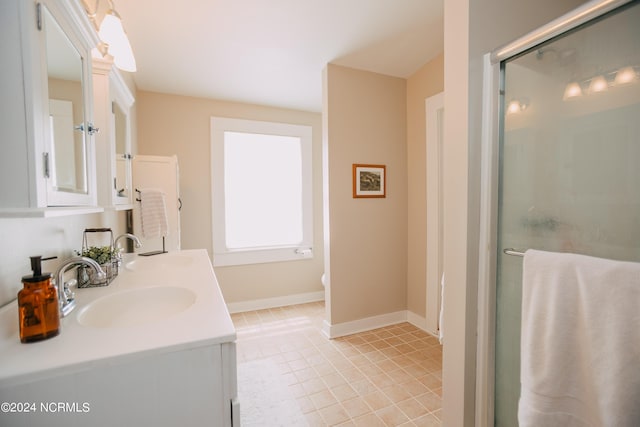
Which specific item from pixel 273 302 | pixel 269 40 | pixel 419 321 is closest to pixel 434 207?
pixel 419 321

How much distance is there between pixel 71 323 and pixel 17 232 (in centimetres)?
34

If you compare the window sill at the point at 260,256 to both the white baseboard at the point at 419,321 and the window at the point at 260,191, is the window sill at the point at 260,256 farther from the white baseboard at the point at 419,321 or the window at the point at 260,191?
the white baseboard at the point at 419,321

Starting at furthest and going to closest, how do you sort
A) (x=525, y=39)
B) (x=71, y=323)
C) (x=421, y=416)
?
(x=421, y=416), (x=525, y=39), (x=71, y=323)

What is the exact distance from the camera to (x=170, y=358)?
721mm

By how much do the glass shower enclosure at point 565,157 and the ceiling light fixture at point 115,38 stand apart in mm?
1759

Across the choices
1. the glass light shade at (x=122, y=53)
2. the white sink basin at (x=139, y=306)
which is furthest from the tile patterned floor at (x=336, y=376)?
the glass light shade at (x=122, y=53)

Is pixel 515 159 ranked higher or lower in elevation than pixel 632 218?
higher

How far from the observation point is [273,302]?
133 inches

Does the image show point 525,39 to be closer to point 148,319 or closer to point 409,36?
point 409,36

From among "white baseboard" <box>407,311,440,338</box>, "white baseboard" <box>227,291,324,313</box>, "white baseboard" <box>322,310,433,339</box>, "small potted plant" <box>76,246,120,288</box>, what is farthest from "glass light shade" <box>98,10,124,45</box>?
"white baseboard" <box>407,311,440,338</box>

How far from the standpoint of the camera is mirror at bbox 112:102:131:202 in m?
1.65

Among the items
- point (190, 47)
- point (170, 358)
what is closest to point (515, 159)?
point (170, 358)

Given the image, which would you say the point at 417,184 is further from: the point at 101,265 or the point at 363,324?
the point at 101,265

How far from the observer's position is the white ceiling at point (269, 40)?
1802 millimetres
